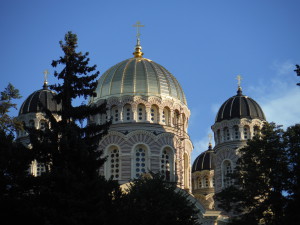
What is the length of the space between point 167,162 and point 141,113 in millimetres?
4336

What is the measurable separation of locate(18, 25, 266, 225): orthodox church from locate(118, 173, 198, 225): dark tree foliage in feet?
35.5

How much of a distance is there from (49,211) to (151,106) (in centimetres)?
2465

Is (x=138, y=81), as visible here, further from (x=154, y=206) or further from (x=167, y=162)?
(x=154, y=206)

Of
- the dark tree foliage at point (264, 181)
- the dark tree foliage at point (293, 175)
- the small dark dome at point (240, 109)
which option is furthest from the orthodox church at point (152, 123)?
the dark tree foliage at point (293, 175)

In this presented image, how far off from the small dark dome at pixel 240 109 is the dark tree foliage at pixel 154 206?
18154 millimetres

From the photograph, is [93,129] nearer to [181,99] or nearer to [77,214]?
[77,214]

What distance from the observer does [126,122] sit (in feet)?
158

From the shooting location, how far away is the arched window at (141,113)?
48.6 m

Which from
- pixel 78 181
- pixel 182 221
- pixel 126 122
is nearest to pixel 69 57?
pixel 78 181

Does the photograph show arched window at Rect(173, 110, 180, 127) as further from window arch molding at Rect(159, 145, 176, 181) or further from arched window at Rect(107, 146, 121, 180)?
arched window at Rect(107, 146, 121, 180)

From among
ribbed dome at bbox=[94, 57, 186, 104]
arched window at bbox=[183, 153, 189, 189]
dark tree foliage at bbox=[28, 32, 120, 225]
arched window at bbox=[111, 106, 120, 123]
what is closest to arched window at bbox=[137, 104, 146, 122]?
ribbed dome at bbox=[94, 57, 186, 104]

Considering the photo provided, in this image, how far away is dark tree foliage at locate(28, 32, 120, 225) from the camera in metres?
25.8

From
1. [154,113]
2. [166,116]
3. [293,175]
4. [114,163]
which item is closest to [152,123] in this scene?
[154,113]

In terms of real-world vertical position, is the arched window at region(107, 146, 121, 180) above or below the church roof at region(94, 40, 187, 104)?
below
